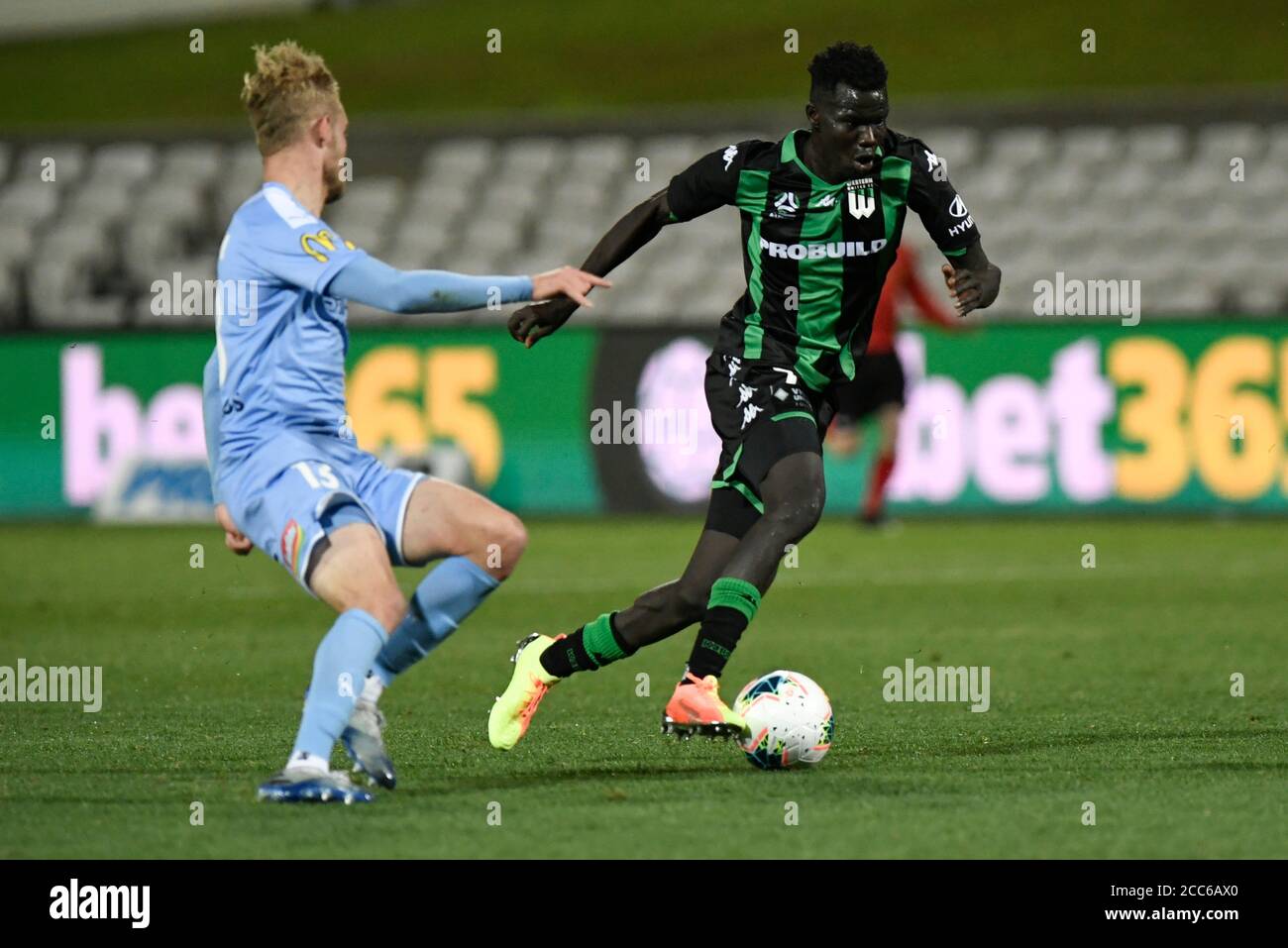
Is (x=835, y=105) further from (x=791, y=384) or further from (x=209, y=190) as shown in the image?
(x=209, y=190)

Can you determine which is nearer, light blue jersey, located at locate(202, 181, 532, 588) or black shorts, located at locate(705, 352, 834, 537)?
light blue jersey, located at locate(202, 181, 532, 588)

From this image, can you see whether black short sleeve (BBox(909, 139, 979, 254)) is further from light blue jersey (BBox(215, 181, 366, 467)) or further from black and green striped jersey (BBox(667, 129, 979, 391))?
light blue jersey (BBox(215, 181, 366, 467))

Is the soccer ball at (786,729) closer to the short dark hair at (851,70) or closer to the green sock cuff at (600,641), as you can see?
the green sock cuff at (600,641)

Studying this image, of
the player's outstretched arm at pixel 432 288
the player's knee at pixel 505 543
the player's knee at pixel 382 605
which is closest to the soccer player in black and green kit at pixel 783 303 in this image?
the player's knee at pixel 505 543

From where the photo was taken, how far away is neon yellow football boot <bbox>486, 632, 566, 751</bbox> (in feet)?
19.8

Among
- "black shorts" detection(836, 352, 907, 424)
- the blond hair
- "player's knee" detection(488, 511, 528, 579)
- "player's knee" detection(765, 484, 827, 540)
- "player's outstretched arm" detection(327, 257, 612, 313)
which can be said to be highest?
"black shorts" detection(836, 352, 907, 424)

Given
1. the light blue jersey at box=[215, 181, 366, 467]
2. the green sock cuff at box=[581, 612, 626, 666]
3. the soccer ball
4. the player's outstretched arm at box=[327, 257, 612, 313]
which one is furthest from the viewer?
the green sock cuff at box=[581, 612, 626, 666]

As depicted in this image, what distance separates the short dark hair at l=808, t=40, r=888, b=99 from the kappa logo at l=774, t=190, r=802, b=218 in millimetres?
336

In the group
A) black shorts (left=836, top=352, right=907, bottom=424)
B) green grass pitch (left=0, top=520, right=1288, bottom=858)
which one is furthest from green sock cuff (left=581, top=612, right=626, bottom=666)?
black shorts (left=836, top=352, right=907, bottom=424)

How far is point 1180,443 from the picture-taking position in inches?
570

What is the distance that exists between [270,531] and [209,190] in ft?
52.3

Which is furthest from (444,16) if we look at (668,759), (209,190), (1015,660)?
(668,759)

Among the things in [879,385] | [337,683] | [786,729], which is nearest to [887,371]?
[879,385]

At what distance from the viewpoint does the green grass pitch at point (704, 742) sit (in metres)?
4.73
